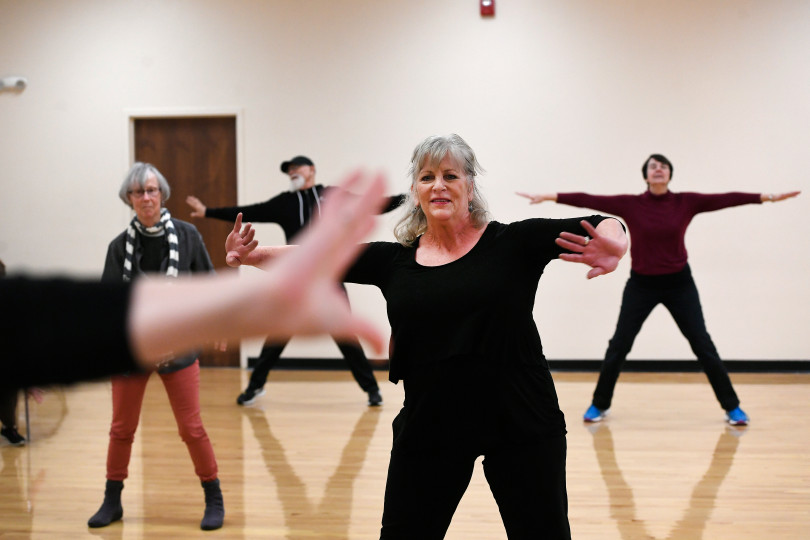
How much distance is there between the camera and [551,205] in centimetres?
734

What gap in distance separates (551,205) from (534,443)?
5529 millimetres

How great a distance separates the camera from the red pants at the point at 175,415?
3430 millimetres

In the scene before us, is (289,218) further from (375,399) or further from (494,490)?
(494,490)

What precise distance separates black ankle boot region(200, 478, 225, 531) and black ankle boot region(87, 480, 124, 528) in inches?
15.8

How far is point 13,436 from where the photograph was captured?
4.98m

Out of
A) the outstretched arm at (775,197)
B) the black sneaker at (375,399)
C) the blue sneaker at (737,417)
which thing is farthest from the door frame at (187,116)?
the outstretched arm at (775,197)

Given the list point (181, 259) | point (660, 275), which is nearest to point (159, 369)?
point (181, 259)

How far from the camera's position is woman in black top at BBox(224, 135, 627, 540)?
2002 millimetres

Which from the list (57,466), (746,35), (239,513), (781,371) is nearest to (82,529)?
(239,513)

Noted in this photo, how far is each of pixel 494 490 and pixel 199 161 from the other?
6.37 meters

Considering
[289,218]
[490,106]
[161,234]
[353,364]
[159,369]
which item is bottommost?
[353,364]

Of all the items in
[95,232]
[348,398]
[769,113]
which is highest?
[769,113]

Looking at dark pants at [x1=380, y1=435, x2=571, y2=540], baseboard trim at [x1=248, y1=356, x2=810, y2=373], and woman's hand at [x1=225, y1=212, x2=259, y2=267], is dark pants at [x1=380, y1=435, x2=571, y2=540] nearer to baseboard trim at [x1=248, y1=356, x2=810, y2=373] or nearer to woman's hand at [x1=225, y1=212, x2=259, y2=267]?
woman's hand at [x1=225, y1=212, x2=259, y2=267]

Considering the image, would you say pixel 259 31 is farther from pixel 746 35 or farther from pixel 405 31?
pixel 746 35
